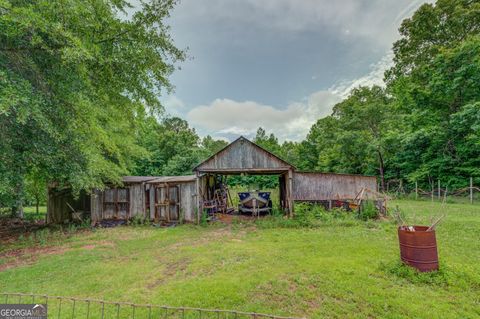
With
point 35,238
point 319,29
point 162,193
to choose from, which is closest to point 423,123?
point 319,29

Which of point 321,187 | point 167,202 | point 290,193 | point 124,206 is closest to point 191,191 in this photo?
point 167,202

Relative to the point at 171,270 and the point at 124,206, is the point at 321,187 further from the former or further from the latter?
the point at 124,206

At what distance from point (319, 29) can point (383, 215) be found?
440 inches

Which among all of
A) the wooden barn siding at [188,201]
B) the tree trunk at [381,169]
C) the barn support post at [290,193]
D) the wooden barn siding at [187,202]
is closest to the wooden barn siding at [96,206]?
the wooden barn siding at [187,202]

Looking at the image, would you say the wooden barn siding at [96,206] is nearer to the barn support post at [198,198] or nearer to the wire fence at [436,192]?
the barn support post at [198,198]

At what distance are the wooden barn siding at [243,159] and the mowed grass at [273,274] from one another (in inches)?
157

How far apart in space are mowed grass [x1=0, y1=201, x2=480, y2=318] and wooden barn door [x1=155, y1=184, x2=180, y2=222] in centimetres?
327

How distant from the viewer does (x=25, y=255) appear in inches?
282

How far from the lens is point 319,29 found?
13938 millimetres

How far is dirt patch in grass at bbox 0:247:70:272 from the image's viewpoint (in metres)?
6.38

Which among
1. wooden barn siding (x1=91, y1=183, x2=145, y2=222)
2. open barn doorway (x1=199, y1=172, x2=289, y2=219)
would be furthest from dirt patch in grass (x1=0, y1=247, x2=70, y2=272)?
open barn doorway (x1=199, y1=172, x2=289, y2=219)

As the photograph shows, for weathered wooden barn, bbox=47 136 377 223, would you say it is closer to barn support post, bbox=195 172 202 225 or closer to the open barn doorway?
barn support post, bbox=195 172 202 225

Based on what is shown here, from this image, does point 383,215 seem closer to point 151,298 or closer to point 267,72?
point 151,298

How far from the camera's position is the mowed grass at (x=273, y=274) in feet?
12.4
